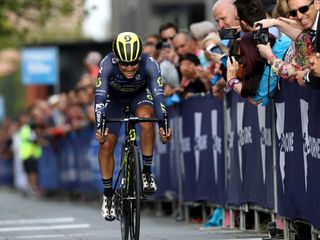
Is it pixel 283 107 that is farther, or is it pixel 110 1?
pixel 110 1

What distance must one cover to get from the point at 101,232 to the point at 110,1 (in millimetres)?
49693

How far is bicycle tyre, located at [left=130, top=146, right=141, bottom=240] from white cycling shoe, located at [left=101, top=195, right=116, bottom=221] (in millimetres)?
703

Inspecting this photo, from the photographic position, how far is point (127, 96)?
11938mm

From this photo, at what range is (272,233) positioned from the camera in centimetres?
1167

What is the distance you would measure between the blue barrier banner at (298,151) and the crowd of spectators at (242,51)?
267 mm

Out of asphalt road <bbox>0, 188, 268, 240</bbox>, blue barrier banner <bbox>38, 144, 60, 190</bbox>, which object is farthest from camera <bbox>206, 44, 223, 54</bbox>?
blue barrier banner <bbox>38, 144, 60, 190</bbox>

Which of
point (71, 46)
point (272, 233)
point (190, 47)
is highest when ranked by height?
point (71, 46)

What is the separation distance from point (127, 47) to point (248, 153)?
2346mm

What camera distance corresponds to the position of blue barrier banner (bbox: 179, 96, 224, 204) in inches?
566

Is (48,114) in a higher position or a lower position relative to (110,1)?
lower

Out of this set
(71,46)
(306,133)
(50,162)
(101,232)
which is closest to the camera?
(306,133)

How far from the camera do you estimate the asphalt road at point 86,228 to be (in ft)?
42.8

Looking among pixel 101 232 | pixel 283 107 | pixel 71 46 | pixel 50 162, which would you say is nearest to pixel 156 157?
pixel 101 232

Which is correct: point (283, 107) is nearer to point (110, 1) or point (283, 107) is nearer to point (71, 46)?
point (71, 46)
